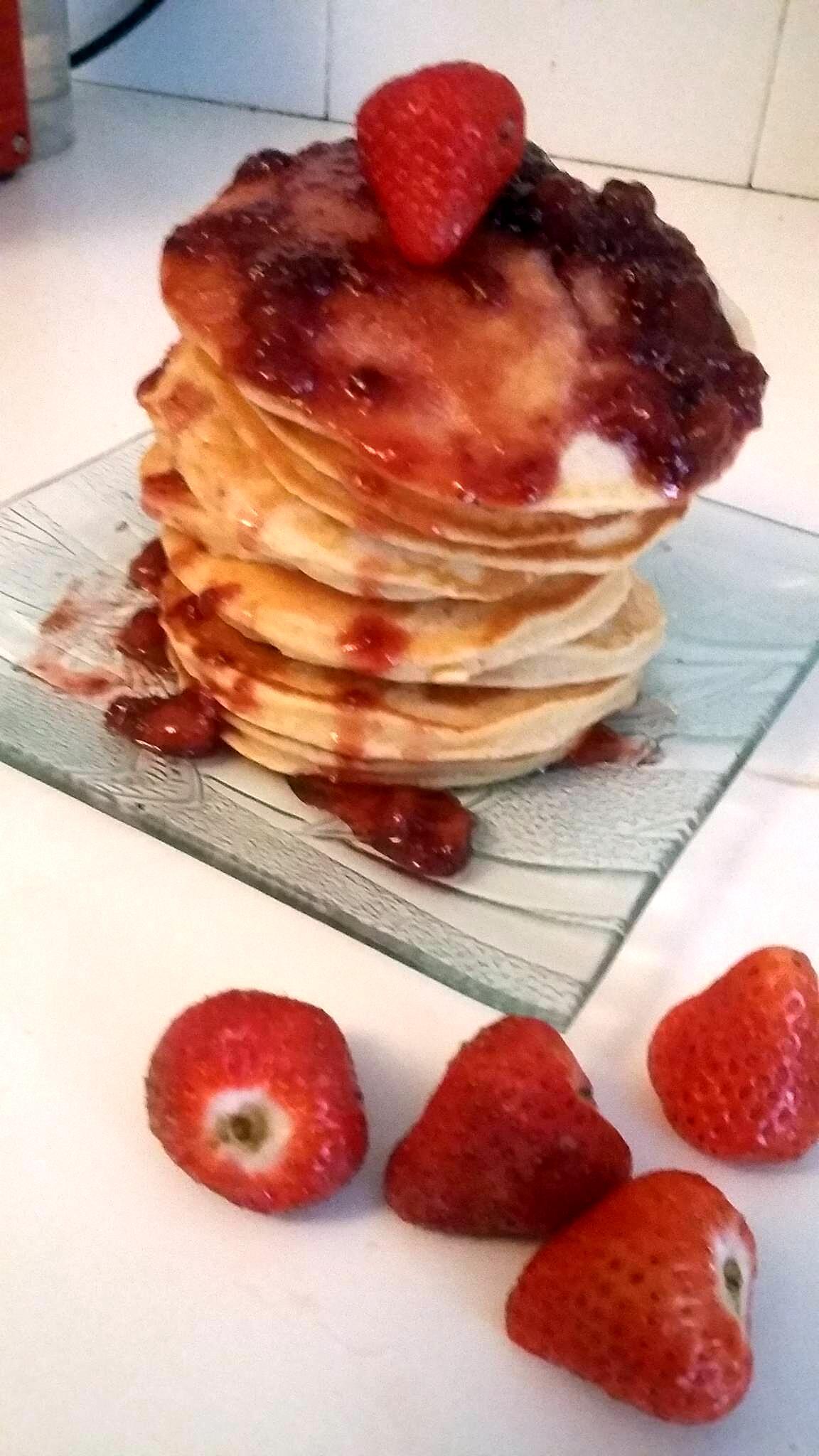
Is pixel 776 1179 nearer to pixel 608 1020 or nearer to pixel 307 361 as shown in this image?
pixel 608 1020

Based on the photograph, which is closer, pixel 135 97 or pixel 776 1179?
pixel 776 1179

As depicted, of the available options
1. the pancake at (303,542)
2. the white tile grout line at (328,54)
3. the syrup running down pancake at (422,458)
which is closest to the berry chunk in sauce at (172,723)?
the syrup running down pancake at (422,458)

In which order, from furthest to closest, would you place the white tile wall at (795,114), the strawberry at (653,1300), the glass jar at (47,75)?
the glass jar at (47,75) → the white tile wall at (795,114) → the strawberry at (653,1300)

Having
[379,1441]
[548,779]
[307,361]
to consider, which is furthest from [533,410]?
[379,1441]

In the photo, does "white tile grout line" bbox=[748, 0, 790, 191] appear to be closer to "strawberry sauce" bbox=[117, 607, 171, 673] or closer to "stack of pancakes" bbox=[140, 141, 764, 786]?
"stack of pancakes" bbox=[140, 141, 764, 786]

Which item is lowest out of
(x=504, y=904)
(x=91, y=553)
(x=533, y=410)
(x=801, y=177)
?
(x=801, y=177)

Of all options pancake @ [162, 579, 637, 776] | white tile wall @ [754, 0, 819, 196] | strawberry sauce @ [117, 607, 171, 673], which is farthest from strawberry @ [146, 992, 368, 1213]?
white tile wall @ [754, 0, 819, 196]

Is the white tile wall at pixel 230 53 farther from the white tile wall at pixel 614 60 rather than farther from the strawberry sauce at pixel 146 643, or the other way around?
the strawberry sauce at pixel 146 643

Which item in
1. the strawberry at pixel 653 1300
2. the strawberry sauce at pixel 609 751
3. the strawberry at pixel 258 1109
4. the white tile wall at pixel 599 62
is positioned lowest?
the white tile wall at pixel 599 62
